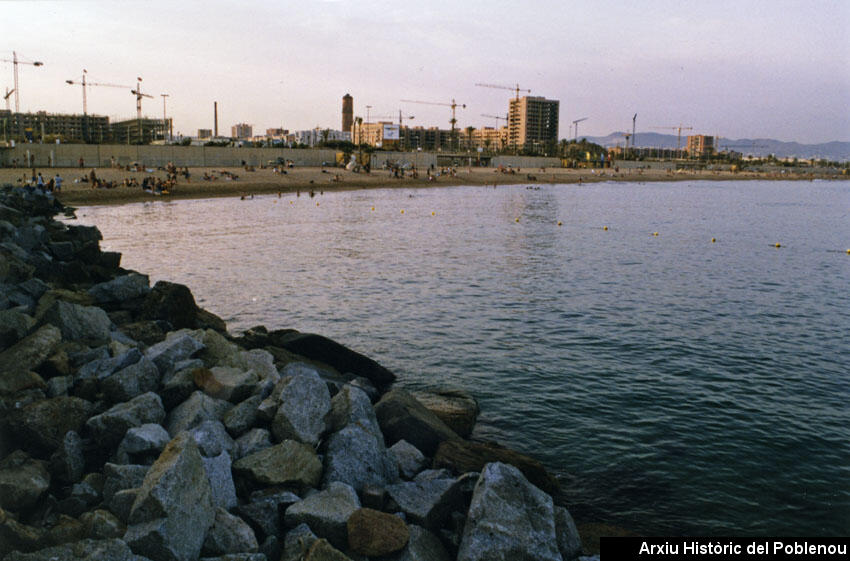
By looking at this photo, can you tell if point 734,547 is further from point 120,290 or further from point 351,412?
point 120,290

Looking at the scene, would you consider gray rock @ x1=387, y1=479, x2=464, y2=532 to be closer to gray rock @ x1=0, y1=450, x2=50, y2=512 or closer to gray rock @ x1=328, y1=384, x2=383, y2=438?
gray rock @ x1=328, y1=384, x2=383, y2=438

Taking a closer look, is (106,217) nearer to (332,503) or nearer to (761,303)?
(761,303)

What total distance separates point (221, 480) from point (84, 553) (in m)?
1.61

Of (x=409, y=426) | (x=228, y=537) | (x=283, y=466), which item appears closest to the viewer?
(x=228, y=537)

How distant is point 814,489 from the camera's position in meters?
10.3

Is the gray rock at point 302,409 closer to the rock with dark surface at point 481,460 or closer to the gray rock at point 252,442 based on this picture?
the gray rock at point 252,442

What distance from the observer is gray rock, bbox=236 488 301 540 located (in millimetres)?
6662

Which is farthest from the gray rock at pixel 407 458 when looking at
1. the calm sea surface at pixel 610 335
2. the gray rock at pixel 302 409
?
the calm sea surface at pixel 610 335

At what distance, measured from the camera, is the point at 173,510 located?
5898mm

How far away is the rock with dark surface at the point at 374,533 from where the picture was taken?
21.4 feet

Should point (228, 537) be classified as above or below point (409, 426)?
above

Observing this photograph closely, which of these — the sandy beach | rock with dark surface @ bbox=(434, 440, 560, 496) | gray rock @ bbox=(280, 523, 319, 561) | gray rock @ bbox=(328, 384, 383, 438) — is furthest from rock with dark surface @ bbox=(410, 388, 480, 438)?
the sandy beach

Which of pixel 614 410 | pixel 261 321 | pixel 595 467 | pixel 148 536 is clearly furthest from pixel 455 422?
pixel 261 321

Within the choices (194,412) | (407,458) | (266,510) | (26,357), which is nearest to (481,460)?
(407,458)
